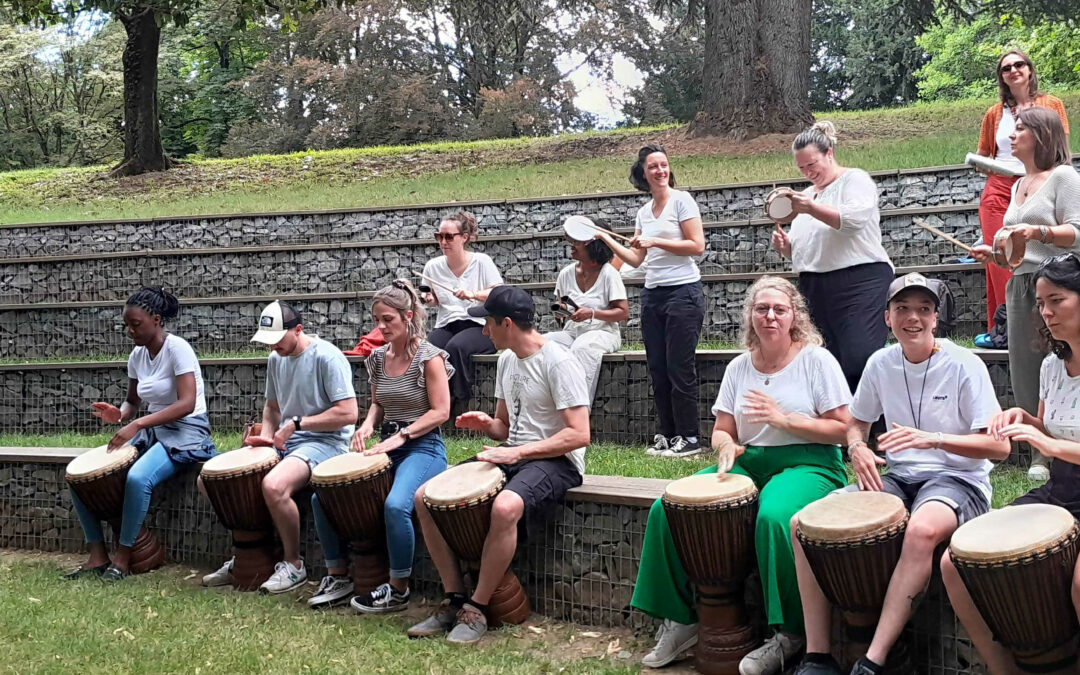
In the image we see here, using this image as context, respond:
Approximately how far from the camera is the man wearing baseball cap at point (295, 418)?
5070mm

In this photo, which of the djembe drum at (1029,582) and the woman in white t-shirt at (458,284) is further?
the woman in white t-shirt at (458,284)

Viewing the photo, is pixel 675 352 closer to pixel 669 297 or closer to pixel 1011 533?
pixel 669 297

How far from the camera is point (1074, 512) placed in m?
3.19

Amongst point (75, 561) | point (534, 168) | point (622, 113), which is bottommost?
point (75, 561)

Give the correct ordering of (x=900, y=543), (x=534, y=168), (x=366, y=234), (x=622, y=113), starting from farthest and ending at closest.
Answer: (x=622, y=113), (x=534, y=168), (x=366, y=234), (x=900, y=543)

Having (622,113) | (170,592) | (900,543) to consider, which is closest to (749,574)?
(900,543)

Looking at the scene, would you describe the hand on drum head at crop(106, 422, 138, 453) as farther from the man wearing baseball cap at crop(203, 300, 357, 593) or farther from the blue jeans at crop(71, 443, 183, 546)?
the man wearing baseball cap at crop(203, 300, 357, 593)

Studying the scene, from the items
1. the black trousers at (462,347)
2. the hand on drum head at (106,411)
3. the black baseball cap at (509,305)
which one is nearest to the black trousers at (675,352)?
the black trousers at (462,347)

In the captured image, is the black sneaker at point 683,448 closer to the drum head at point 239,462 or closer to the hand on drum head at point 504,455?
the hand on drum head at point 504,455

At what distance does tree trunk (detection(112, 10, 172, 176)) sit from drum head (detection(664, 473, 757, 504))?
13.4 meters

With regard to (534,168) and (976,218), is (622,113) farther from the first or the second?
(976,218)

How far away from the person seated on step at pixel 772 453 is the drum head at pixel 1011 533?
0.65 metres

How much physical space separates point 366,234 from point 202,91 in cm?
2012

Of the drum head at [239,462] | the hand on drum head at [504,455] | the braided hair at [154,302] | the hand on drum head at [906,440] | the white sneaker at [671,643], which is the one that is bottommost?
the white sneaker at [671,643]
